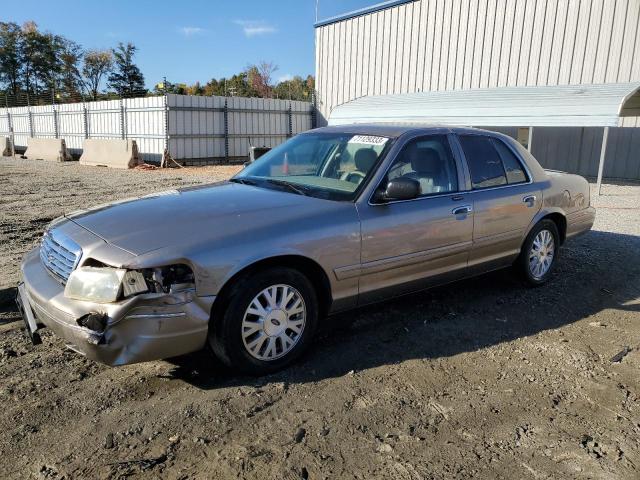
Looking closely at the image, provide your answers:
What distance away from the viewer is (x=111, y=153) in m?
21.3

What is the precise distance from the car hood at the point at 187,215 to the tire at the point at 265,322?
37 cm

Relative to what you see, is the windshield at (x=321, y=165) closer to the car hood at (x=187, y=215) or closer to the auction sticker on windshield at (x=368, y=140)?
the auction sticker on windshield at (x=368, y=140)

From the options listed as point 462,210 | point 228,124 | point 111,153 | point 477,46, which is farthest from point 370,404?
point 228,124

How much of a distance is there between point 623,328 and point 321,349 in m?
2.66

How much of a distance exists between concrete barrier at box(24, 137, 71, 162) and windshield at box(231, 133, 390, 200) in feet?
74.3

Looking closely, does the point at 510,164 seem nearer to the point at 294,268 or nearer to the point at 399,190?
the point at 399,190

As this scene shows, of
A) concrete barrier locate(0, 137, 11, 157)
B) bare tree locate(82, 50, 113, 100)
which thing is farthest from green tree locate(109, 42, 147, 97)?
concrete barrier locate(0, 137, 11, 157)

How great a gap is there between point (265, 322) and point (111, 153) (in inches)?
785

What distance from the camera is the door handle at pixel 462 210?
446 centimetres

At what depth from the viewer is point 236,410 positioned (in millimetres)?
3111

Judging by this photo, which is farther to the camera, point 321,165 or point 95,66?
point 95,66

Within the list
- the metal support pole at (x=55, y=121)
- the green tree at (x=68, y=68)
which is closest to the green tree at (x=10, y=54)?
the green tree at (x=68, y=68)

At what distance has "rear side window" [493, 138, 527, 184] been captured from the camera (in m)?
5.16

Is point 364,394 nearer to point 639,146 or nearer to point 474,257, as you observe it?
point 474,257
